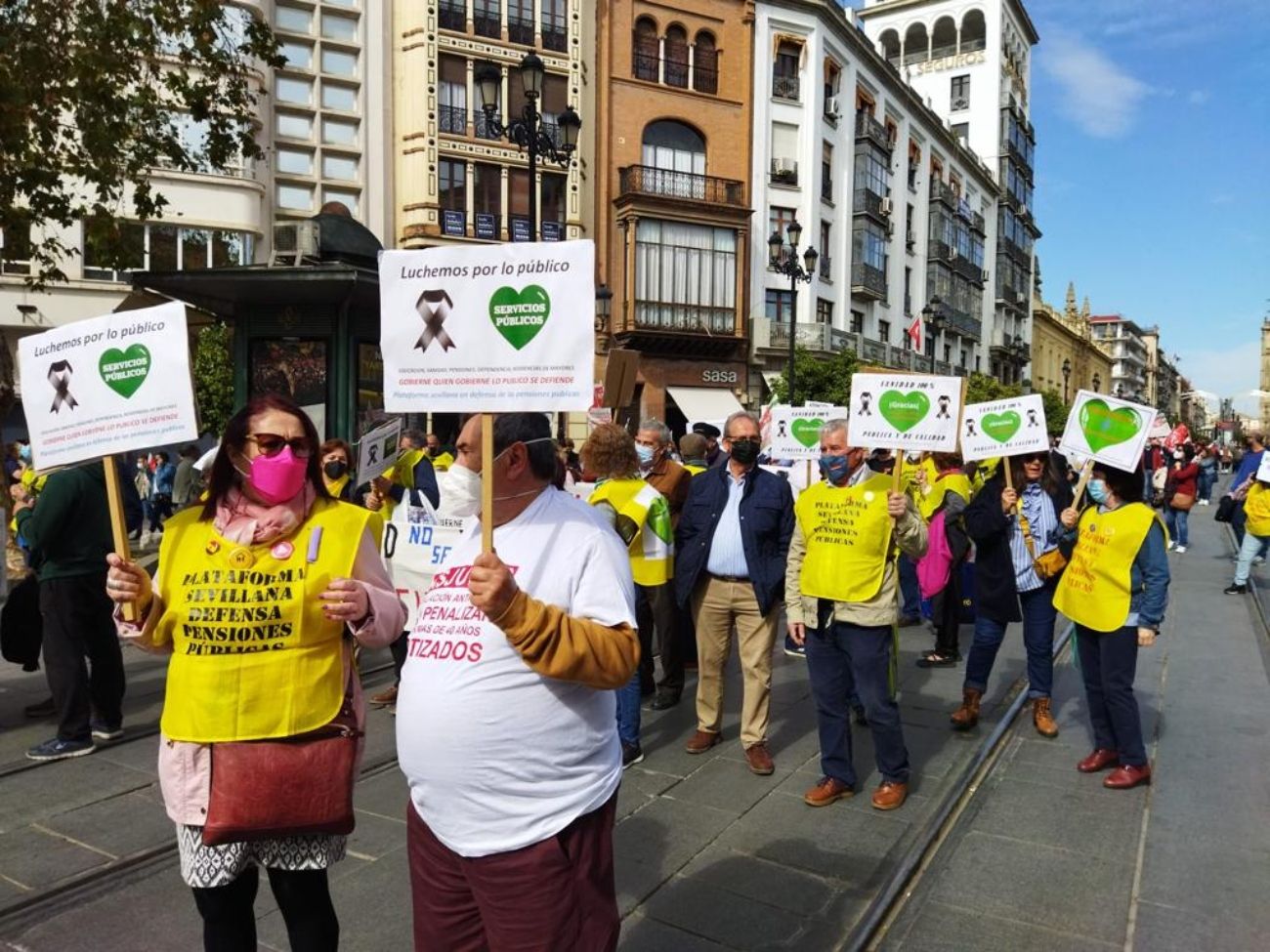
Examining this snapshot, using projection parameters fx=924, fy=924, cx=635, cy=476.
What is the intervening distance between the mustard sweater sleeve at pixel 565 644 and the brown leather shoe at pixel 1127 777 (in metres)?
4.00

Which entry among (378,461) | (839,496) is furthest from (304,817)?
(378,461)

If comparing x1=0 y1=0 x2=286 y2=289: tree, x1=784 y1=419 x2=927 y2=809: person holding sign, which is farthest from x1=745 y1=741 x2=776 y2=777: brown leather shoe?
x1=0 y1=0 x2=286 y2=289: tree

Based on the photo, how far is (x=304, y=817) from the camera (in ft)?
7.95

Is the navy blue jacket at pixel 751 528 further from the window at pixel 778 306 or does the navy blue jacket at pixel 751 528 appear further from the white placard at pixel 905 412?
the window at pixel 778 306

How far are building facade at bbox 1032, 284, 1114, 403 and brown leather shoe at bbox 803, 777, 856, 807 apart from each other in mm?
62811

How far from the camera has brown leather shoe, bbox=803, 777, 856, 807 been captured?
15.4ft

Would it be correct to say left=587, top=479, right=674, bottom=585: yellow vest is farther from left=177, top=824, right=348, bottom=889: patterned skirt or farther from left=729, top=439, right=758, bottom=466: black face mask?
left=177, top=824, right=348, bottom=889: patterned skirt

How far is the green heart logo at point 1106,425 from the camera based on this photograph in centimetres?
513

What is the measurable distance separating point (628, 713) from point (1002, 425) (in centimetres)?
300

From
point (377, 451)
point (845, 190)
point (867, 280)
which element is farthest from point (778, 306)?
point (377, 451)

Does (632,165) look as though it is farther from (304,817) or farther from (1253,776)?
(304,817)

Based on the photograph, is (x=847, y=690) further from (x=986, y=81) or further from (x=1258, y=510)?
(x=986, y=81)

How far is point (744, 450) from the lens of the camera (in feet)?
17.7

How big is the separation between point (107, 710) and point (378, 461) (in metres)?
2.24
